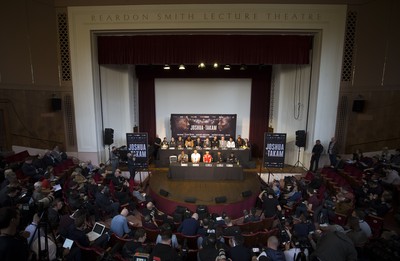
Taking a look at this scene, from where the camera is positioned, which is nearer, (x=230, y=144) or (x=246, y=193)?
(x=246, y=193)

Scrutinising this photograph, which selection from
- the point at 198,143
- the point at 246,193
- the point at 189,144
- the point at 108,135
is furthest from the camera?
the point at 198,143

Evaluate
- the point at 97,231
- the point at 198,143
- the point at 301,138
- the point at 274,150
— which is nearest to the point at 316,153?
the point at 301,138

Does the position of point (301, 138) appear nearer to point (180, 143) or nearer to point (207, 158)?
point (207, 158)

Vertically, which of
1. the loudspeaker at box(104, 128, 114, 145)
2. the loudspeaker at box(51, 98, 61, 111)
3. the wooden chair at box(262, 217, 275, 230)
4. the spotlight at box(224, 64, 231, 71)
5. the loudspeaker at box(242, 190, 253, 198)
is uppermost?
the spotlight at box(224, 64, 231, 71)

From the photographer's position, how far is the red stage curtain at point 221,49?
10656mm

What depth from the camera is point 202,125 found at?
14.1 meters

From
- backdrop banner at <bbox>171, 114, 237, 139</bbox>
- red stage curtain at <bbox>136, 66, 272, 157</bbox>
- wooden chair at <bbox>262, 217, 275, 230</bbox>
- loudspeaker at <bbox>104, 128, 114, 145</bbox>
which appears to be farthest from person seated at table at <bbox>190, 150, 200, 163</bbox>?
wooden chair at <bbox>262, 217, 275, 230</bbox>

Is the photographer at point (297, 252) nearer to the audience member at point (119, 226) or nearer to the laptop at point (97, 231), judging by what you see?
the audience member at point (119, 226)

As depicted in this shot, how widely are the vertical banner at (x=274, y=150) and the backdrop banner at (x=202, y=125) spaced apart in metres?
3.58

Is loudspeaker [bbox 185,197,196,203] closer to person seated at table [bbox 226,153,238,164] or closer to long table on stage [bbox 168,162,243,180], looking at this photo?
long table on stage [bbox 168,162,243,180]

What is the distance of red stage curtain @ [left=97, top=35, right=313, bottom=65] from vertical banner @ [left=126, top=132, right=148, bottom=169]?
301cm

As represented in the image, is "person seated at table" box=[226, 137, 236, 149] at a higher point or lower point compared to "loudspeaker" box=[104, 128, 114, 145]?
lower

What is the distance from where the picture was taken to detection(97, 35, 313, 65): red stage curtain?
10656 mm

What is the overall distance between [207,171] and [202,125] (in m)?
4.58
